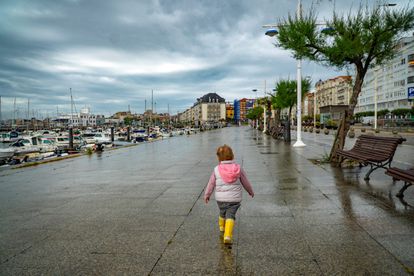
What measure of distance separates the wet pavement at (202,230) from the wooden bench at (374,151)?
1.52 feet

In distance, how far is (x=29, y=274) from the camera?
3195mm

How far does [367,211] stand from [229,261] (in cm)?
287

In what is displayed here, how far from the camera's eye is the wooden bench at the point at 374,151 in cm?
732

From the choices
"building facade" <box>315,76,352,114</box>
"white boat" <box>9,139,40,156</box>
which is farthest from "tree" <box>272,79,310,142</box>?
"building facade" <box>315,76,352,114</box>

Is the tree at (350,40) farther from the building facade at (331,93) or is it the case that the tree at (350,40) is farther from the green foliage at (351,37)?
the building facade at (331,93)

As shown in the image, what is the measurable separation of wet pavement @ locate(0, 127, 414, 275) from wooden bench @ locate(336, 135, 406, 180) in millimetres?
464

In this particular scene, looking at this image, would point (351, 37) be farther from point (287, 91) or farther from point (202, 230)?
point (287, 91)

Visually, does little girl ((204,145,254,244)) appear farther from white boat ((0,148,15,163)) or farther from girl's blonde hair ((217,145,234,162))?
white boat ((0,148,15,163))

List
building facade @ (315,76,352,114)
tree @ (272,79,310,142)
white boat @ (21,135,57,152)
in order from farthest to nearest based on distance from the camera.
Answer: building facade @ (315,76,352,114) → white boat @ (21,135,57,152) → tree @ (272,79,310,142)

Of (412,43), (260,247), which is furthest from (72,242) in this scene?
(412,43)

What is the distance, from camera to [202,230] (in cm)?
431

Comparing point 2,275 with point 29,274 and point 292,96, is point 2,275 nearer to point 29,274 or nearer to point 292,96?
point 29,274

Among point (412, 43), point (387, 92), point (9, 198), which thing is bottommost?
point (9, 198)

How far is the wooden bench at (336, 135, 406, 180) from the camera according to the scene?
7.32 metres
